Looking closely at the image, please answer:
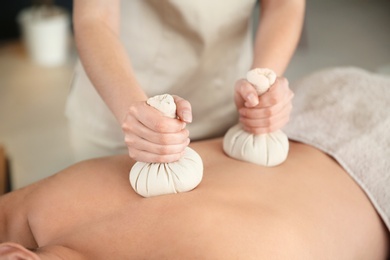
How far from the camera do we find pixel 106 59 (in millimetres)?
1188

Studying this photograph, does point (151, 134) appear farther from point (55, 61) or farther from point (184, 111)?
point (55, 61)

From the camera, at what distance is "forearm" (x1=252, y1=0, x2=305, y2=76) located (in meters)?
1.36

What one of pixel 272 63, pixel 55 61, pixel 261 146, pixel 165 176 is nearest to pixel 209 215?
pixel 165 176

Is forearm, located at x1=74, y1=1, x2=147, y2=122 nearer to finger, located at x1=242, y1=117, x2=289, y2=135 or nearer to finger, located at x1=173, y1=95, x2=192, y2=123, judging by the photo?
finger, located at x1=173, y1=95, x2=192, y2=123

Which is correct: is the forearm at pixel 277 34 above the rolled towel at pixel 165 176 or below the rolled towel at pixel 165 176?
above

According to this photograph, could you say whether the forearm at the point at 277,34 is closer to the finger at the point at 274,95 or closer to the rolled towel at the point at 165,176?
the finger at the point at 274,95

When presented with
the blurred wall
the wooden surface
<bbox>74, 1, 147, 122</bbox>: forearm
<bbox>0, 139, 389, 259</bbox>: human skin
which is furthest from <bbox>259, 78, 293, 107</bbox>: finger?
the blurred wall

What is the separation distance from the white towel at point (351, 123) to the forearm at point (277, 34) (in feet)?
0.45

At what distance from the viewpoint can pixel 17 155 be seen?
2715 mm

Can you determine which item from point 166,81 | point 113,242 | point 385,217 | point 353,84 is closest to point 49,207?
point 113,242

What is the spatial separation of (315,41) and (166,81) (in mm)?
2231

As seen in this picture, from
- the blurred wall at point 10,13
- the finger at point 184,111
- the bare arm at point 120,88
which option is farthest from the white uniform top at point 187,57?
the blurred wall at point 10,13

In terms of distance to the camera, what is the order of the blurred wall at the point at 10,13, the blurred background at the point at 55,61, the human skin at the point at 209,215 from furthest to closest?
the blurred wall at the point at 10,13 → the blurred background at the point at 55,61 → the human skin at the point at 209,215

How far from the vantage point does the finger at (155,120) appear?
3.26 ft
